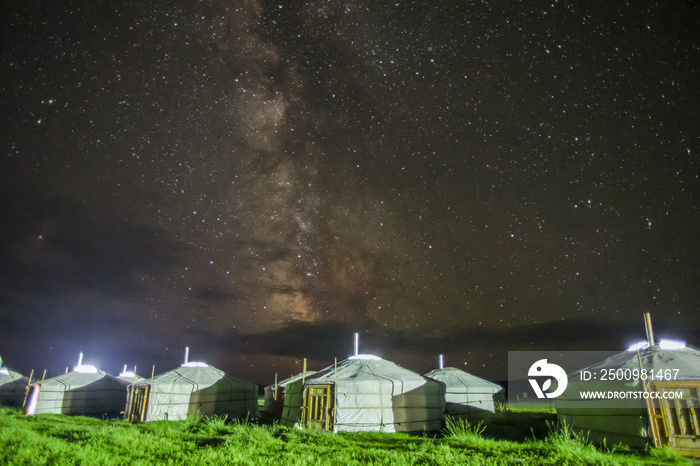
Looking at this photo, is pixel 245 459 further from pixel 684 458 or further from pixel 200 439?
pixel 684 458

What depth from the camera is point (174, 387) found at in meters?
16.7

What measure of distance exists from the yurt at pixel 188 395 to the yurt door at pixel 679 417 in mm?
12952

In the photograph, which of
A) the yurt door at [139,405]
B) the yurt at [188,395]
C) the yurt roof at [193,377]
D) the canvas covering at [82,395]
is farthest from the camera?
the canvas covering at [82,395]

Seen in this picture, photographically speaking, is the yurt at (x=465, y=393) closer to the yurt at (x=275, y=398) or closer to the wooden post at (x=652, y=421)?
the wooden post at (x=652, y=421)

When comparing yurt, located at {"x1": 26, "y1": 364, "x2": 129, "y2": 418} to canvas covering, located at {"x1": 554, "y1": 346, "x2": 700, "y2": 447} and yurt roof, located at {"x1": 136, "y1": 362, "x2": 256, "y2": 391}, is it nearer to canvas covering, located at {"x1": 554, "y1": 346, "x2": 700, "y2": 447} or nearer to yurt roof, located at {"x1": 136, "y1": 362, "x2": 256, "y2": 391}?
yurt roof, located at {"x1": 136, "y1": 362, "x2": 256, "y2": 391}

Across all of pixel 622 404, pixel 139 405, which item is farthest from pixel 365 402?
pixel 139 405

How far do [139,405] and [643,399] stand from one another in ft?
56.7

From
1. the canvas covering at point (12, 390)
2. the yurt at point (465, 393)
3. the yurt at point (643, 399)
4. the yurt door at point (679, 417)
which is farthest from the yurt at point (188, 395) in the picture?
the canvas covering at point (12, 390)

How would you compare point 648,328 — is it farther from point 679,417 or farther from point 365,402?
point 365,402

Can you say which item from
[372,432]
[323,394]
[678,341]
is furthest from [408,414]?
[678,341]

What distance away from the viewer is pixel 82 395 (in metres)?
20.3

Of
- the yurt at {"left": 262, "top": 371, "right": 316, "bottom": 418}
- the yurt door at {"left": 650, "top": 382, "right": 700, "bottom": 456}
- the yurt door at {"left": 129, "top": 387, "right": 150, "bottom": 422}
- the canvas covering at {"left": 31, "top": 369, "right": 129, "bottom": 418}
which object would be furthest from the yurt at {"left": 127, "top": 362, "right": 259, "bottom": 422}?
the yurt door at {"left": 650, "top": 382, "right": 700, "bottom": 456}

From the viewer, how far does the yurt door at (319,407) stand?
12.7m

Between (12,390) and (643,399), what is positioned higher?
(643,399)
